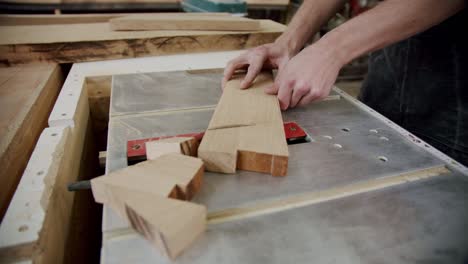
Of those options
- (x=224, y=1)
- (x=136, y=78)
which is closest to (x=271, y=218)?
(x=136, y=78)

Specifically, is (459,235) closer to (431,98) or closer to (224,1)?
(431,98)

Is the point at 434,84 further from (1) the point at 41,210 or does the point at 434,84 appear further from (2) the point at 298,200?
(1) the point at 41,210

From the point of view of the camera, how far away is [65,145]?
735mm

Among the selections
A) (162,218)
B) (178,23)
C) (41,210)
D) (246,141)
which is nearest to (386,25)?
(246,141)

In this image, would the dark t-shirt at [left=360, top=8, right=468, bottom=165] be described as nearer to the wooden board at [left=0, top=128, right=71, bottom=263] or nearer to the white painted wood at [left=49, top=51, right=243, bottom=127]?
the white painted wood at [left=49, top=51, right=243, bottom=127]

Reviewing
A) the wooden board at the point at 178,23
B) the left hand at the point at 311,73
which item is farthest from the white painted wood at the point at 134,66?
the left hand at the point at 311,73

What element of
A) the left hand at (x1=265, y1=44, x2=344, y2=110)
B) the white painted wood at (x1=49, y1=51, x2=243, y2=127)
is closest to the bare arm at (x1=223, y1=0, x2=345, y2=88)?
the left hand at (x1=265, y1=44, x2=344, y2=110)

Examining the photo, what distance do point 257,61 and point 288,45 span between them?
0.20m

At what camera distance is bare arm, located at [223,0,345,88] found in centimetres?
105

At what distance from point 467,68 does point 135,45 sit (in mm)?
1353

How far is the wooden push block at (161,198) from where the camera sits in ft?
1.52

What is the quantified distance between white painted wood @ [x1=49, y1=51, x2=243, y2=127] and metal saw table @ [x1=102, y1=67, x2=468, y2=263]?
0.26 m

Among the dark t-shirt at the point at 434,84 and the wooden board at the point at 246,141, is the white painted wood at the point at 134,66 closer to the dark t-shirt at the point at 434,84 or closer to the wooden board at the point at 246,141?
the wooden board at the point at 246,141

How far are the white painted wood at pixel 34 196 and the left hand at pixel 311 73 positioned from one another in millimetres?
608
